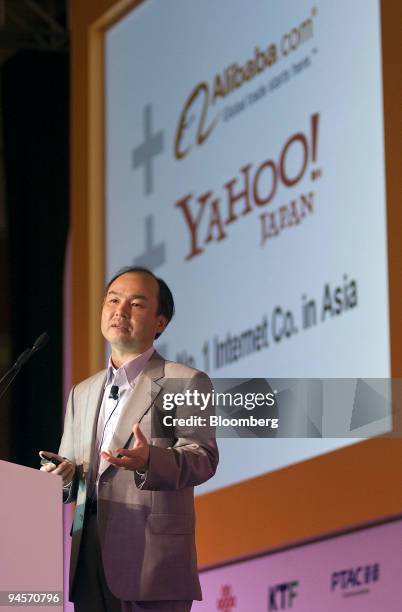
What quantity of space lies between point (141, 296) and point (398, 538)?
3.71 ft

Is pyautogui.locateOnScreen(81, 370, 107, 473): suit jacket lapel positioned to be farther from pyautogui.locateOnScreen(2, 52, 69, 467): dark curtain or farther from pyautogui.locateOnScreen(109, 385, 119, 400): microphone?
pyautogui.locateOnScreen(2, 52, 69, 467): dark curtain

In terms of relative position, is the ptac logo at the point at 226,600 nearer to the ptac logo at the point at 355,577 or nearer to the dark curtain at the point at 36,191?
the ptac logo at the point at 355,577

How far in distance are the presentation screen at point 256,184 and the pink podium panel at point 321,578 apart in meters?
0.26

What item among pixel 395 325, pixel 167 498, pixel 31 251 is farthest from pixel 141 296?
pixel 31 251

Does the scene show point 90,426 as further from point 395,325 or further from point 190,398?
point 395,325

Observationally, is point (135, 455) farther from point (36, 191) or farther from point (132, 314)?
point (36, 191)

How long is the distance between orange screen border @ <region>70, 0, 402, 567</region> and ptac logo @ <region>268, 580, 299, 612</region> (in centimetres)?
11

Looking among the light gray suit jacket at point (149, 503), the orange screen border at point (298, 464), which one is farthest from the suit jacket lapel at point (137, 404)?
the orange screen border at point (298, 464)

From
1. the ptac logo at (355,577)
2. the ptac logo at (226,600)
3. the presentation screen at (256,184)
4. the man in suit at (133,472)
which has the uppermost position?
the presentation screen at (256,184)

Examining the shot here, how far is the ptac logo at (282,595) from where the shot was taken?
372cm

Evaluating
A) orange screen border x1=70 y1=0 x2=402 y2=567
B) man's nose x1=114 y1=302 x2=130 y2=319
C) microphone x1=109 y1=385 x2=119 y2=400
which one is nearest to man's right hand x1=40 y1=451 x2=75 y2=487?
microphone x1=109 y1=385 x2=119 y2=400

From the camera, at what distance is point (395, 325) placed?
3367 mm

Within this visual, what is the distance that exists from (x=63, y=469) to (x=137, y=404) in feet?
0.58

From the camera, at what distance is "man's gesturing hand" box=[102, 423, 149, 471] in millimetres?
2342
